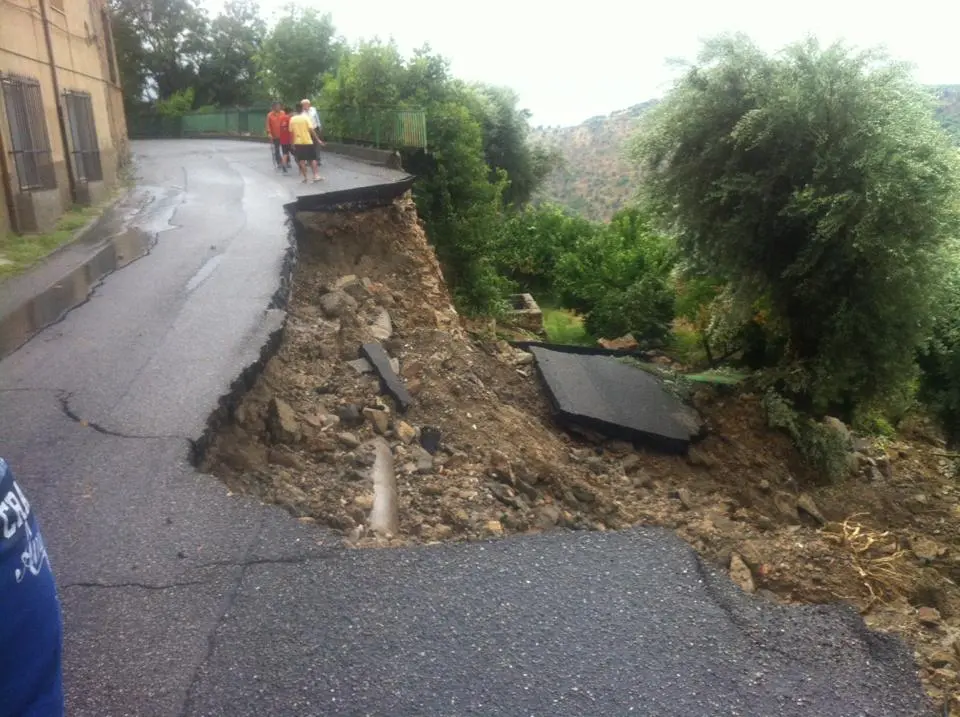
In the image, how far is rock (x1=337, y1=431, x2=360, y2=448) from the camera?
229 inches

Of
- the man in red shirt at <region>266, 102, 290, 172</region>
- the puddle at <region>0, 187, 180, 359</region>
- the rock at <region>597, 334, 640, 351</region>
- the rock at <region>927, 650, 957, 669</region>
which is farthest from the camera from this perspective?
the man in red shirt at <region>266, 102, 290, 172</region>

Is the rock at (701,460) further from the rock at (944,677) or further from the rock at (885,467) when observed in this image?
the rock at (944,677)

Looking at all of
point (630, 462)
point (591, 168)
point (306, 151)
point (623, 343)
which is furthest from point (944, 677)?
point (591, 168)

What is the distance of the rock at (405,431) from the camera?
247 inches

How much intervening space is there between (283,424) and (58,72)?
1253 cm

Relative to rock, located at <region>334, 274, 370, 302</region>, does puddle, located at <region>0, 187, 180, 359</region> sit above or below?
above

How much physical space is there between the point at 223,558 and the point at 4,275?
25.4 ft

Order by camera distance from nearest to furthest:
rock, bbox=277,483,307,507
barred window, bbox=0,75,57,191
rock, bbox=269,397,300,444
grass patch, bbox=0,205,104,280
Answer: rock, bbox=277,483,307,507
rock, bbox=269,397,300,444
grass patch, bbox=0,205,104,280
barred window, bbox=0,75,57,191

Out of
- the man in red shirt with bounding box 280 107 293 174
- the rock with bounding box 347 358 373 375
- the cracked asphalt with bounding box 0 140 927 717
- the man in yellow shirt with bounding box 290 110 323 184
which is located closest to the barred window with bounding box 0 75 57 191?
the man in yellow shirt with bounding box 290 110 323 184

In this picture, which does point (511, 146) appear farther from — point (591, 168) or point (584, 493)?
point (591, 168)

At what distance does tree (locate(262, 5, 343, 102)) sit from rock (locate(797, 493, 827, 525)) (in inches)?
1060

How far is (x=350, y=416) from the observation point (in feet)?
20.5

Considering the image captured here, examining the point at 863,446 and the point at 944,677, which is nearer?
the point at 944,677

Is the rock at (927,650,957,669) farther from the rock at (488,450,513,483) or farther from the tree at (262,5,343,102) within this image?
the tree at (262,5,343,102)
